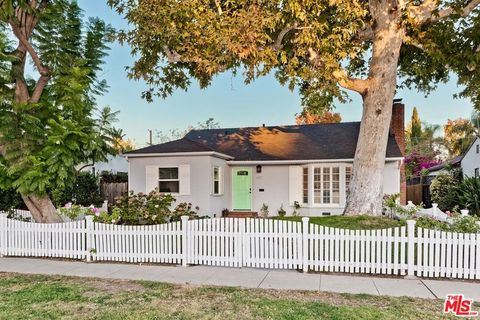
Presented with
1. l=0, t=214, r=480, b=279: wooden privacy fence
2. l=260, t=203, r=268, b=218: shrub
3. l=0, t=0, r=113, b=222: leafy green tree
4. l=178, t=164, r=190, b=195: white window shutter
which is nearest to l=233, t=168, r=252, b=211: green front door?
l=260, t=203, r=268, b=218: shrub

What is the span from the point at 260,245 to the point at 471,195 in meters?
11.4

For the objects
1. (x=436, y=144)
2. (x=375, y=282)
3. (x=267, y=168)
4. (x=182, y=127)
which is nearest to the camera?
(x=375, y=282)

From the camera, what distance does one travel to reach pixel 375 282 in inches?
241

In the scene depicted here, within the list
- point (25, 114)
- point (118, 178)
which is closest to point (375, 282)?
point (25, 114)

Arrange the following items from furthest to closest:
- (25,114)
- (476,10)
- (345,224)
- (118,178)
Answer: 1. (118,178)
2. (476,10)
3. (345,224)
4. (25,114)

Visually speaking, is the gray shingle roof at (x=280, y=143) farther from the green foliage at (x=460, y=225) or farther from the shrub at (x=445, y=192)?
the green foliage at (x=460, y=225)

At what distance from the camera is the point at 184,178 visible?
1391 cm

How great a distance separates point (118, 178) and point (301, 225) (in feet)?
44.0

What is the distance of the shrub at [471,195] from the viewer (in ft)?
44.5

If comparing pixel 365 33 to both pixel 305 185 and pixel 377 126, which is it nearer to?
pixel 377 126

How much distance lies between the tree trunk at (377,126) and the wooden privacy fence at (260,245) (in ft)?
9.11

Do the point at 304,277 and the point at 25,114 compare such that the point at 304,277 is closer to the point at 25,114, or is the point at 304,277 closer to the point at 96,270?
the point at 96,270

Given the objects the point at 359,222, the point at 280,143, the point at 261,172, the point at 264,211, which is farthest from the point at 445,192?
the point at 359,222

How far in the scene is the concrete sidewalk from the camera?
225 inches
